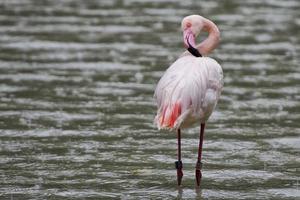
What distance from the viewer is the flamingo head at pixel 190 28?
28.7 feet

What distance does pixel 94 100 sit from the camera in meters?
11.8

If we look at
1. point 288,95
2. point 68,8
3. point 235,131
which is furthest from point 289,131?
point 68,8

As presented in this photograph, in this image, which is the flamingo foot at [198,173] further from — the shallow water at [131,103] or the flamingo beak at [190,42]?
the flamingo beak at [190,42]

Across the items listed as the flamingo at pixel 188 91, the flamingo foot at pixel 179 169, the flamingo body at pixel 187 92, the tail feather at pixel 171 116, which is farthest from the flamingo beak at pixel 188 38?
the flamingo foot at pixel 179 169

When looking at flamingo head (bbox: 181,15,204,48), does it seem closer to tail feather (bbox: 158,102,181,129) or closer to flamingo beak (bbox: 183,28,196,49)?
flamingo beak (bbox: 183,28,196,49)

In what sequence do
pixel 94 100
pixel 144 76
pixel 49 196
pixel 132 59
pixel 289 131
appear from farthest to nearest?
pixel 132 59, pixel 144 76, pixel 94 100, pixel 289 131, pixel 49 196

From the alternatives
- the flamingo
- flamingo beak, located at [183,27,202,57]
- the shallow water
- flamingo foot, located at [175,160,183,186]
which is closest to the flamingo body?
the flamingo

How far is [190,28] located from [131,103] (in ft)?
9.70

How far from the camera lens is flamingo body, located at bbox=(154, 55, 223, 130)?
812 centimetres

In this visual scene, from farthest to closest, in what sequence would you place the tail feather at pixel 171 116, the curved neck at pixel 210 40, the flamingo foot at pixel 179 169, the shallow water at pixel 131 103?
the curved neck at pixel 210 40 → the shallow water at pixel 131 103 → the flamingo foot at pixel 179 169 → the tail feather at pixel 171 116

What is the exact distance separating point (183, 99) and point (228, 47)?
22.0ft

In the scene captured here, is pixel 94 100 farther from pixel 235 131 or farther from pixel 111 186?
pixel 111 186

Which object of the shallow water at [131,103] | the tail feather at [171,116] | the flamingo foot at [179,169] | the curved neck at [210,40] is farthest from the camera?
the curved neck at [210,40]

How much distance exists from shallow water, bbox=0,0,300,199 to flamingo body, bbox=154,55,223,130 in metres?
0.64
